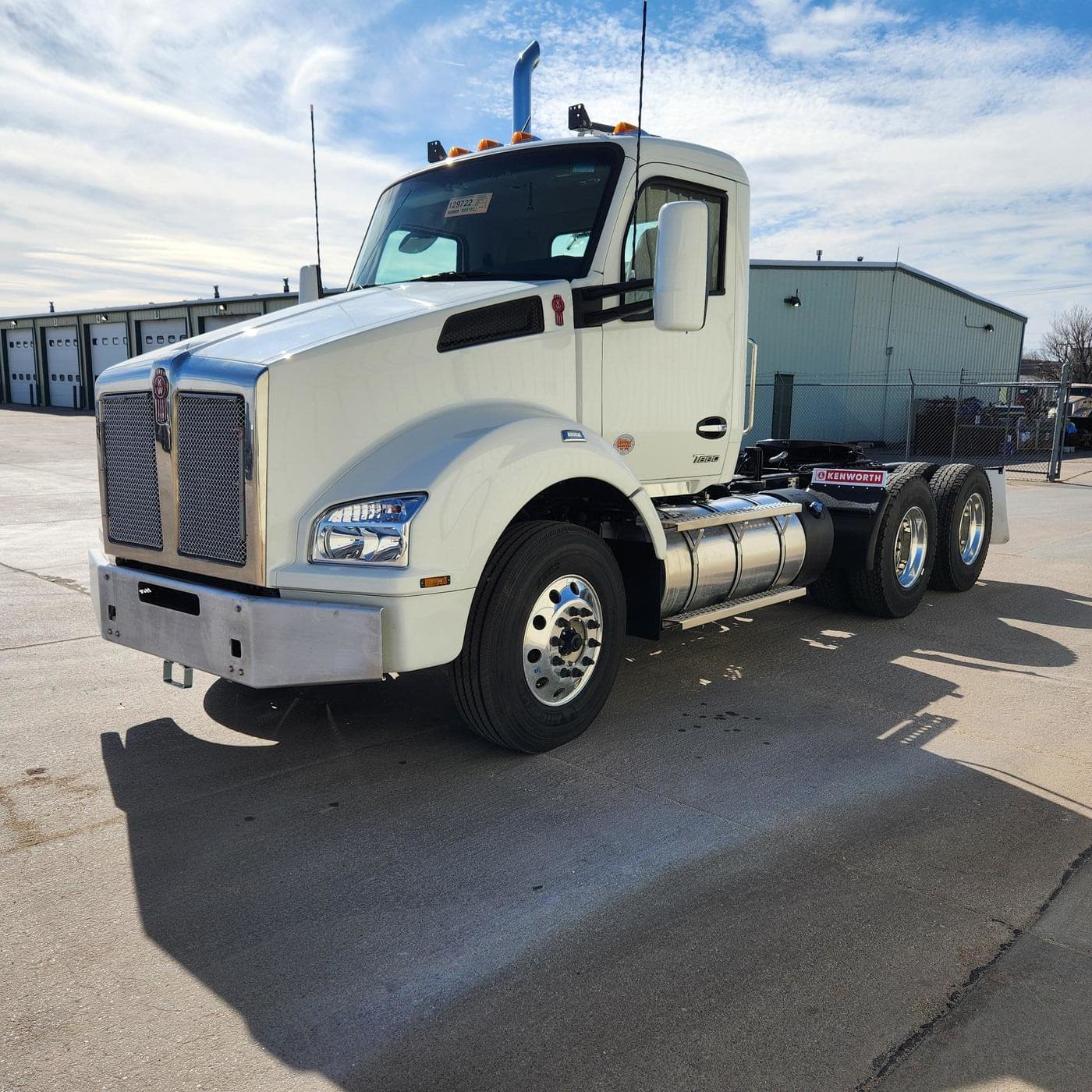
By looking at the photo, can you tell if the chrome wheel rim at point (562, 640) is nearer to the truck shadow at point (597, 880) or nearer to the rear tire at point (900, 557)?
the truck shadow at point (597, 880)

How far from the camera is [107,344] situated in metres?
47.1

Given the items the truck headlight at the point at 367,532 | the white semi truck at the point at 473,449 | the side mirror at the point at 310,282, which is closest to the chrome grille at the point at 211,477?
the white semi truck at the point at 473,449

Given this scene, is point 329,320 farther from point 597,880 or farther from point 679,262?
point 597,880

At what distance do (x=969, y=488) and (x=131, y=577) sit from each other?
6830 mm

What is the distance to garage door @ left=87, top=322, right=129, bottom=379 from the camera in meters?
45.7

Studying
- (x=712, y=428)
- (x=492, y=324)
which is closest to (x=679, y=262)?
(x=492, y=324)

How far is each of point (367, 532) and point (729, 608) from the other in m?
2.72

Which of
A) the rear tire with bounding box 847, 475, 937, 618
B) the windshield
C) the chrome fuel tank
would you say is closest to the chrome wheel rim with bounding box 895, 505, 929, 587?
the rear tire with bounding box 847, 475, 937, 618

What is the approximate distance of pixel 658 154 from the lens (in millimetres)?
5016

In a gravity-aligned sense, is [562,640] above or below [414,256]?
below

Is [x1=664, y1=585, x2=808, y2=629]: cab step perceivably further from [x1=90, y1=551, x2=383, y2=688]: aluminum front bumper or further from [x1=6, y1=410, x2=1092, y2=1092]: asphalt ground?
[x1=90, y1=551, x2=383, y2=688]: aluminum front bumper

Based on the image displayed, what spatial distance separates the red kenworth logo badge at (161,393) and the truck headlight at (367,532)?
0.86m

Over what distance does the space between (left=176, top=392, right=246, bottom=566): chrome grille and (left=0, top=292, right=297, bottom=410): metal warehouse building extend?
34.0m

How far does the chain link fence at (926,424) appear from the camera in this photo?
2292 cm
